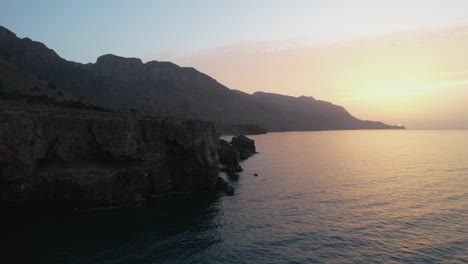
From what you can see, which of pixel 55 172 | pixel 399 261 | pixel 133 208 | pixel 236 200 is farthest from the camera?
pixel 236 200

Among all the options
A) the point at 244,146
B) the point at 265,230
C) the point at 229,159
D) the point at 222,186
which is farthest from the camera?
the point at 244,146

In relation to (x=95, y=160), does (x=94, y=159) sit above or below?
above

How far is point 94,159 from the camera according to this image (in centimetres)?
4344

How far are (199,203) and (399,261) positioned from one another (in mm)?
26944

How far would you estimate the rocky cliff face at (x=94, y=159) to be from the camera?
3656cm

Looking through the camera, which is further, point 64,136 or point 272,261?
point 64,136

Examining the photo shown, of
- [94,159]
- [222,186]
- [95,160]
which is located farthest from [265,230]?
[94,159]

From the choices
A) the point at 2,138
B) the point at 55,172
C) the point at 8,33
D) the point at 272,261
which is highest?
the point at 8,33

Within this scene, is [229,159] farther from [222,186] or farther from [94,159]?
[94,159]

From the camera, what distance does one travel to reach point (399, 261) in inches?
1061

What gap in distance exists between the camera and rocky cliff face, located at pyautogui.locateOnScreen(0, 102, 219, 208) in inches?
1439

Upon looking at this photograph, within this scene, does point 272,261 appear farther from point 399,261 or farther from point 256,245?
point 399,261

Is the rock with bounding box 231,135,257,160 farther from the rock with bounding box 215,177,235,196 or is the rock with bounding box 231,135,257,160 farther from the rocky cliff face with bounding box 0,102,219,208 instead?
the rocky cliff face with bounding box 0,102,219,208

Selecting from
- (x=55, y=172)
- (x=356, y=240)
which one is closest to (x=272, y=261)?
(x=356, y=240)
